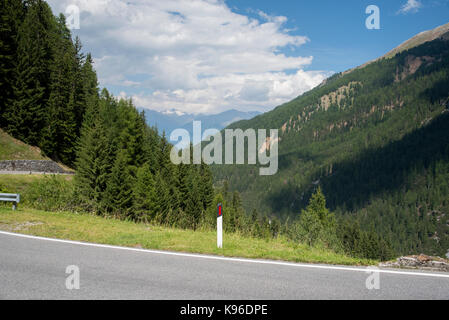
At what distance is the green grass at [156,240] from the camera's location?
27.2 ft

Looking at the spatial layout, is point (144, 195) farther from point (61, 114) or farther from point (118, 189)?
point (61, 114)

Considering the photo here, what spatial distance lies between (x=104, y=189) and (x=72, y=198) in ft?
64.2

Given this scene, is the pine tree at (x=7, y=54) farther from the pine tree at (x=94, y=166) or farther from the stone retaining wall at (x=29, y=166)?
the pine tree at (x=94, y=166)

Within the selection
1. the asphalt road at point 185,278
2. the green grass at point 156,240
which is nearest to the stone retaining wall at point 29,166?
the green grass at point 156,240

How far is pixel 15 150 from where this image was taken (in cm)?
3766

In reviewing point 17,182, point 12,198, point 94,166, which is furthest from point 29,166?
point 12,198

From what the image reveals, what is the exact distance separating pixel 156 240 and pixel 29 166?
110 feet

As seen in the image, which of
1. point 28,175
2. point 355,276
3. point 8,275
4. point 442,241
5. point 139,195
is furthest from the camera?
point 442,241

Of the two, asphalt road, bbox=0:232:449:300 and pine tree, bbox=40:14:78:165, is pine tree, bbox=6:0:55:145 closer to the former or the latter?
pine tree, bbox=40:14:78:165

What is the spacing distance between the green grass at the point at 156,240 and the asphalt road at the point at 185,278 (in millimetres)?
792

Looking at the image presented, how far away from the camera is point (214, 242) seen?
31.7 feet
